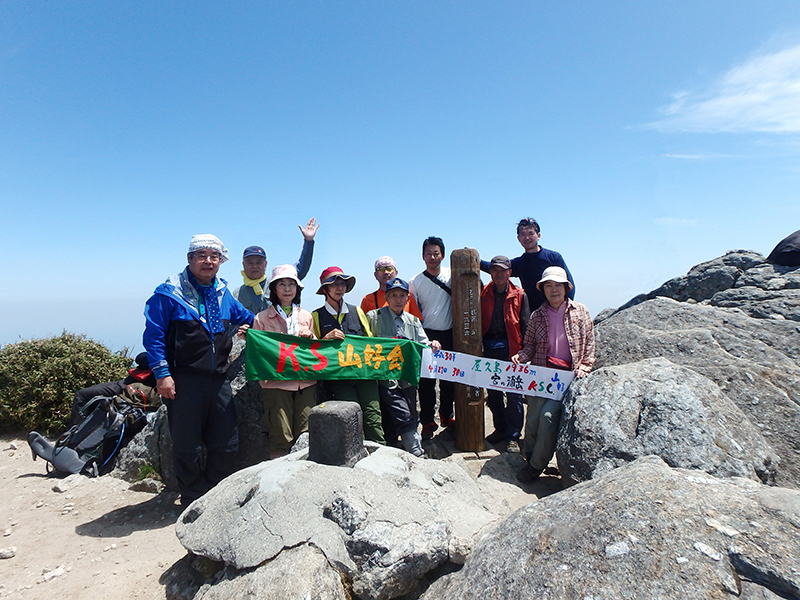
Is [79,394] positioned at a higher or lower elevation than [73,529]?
higher

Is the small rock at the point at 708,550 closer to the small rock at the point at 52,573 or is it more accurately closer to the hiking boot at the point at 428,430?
the hiking boot at the point at 428,430

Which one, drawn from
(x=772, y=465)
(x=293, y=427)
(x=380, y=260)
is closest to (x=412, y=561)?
(x=293, y=427)

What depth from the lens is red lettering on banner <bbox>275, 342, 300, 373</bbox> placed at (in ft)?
21.3

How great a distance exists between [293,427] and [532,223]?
4.91m

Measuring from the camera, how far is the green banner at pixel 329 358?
648cm

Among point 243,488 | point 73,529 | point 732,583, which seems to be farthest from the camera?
point 73,529

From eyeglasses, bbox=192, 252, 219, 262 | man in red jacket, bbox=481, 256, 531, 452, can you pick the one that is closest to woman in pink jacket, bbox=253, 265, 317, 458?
eyeglasses, bbox=192, 252, 219, 262

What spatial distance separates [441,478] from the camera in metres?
4.89

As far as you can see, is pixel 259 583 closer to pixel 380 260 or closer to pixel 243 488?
pixel 243 488

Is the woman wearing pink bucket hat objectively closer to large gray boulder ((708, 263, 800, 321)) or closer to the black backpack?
large gray boulder ((708, 263, 800, 321))

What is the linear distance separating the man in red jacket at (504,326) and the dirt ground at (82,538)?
493 centimetres

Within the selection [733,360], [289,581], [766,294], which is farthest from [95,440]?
[766,294]

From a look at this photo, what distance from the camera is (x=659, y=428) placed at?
17.1 ft

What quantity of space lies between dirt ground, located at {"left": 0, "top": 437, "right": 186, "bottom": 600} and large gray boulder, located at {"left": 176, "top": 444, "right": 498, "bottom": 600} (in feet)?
3.38
